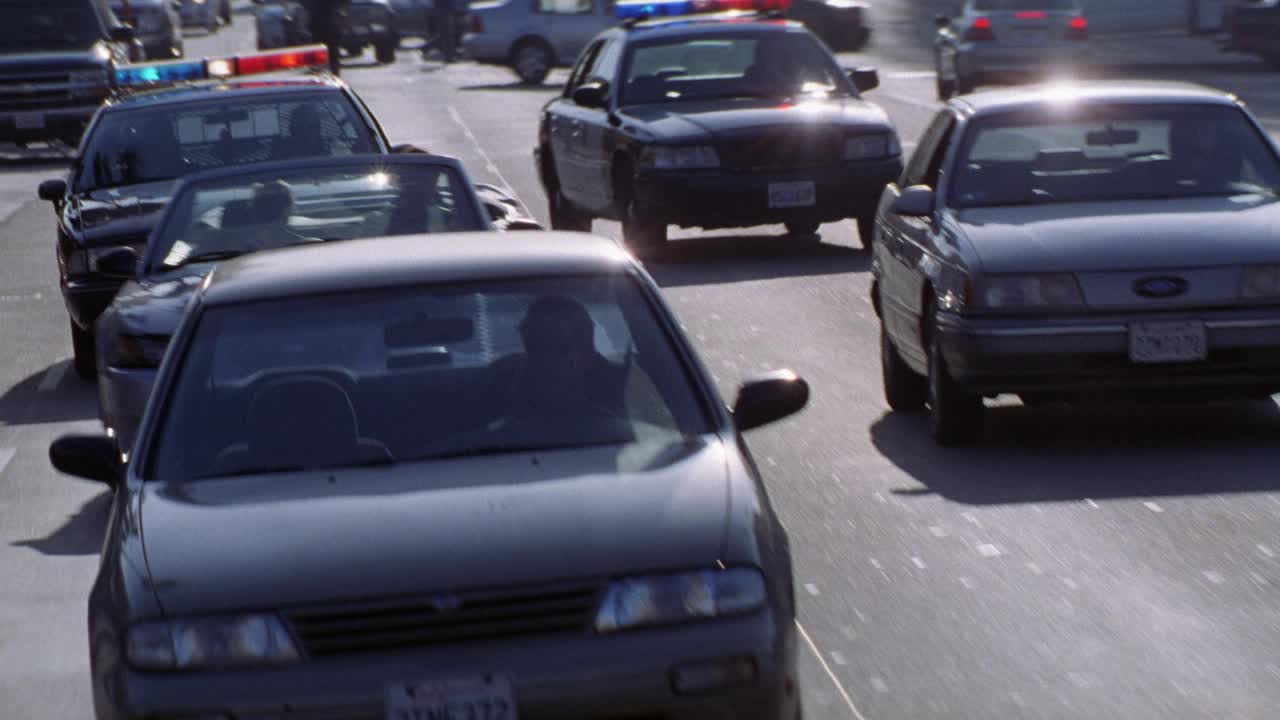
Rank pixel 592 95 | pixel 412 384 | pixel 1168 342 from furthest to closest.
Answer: pixel 592 95 < pixel 1168 342 < pixel 412 384

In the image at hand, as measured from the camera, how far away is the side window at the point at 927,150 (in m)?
11.6

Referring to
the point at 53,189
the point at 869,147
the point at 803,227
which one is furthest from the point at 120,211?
the point at 803,227

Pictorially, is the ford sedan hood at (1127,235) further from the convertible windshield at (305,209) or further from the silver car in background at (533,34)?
the silver car in background at (533,34)

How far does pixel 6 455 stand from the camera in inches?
455

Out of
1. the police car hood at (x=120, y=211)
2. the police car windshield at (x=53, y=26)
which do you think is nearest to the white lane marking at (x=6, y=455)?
the police car hood at (x=120, y=211)

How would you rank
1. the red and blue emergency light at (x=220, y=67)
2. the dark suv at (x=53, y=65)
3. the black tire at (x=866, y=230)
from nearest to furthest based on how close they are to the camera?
the red and blue emergency light at (x=220, y=67) → the black tire at (x=866, y=230) → the dark suv at (x=53, y=65)

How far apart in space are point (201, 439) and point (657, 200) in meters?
12.2

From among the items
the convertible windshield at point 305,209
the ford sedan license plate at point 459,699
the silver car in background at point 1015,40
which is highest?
the ford sedan license plate at point 459,699

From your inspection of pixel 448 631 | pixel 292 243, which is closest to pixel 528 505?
pixel 448 631

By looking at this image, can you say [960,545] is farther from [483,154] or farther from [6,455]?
[483,154]

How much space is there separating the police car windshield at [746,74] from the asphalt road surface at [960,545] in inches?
146

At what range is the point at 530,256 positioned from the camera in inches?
243

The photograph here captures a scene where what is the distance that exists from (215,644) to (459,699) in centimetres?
51

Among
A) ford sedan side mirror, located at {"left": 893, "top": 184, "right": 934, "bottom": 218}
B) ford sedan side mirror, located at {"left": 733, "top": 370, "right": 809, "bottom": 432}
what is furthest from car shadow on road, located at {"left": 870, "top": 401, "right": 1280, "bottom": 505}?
ford sedan side mirror, located at {"left": 733, "top": 370, "right": 809, "bottom": 432}
